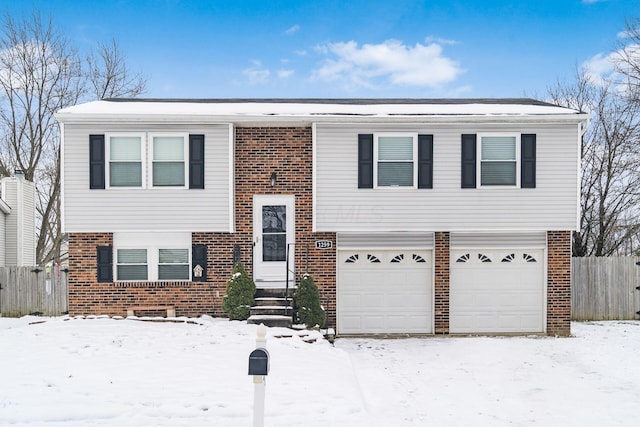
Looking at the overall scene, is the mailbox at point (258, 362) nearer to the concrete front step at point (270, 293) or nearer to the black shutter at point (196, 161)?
the concrete front step at point (270, 293)

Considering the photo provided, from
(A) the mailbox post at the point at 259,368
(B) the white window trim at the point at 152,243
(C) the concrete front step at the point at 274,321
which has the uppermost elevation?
(B) the white window trim at the point at 152,243

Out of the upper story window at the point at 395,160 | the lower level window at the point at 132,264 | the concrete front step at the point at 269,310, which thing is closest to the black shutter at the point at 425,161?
the upper story window at the point at 395,160

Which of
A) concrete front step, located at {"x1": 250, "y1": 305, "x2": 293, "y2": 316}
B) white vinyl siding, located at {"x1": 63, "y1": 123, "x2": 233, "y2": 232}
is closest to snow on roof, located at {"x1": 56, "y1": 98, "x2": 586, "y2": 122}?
white vinyl siding, located at {"x1": 63, "y1": 123, "x2": 233, "y2": 232}

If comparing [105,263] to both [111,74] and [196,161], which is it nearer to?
[196,161]

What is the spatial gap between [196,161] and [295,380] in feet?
19.2

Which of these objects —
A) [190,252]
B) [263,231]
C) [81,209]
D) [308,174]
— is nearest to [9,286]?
[81,209]

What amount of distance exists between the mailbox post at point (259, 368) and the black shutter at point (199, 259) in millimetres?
6849

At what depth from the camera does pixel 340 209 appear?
444 inches

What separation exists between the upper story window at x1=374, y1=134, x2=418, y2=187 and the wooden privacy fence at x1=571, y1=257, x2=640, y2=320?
604cm

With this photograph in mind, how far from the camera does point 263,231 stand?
38.1 feet

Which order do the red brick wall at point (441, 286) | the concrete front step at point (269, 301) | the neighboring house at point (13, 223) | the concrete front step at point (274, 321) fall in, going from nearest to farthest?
the concrete front step at point (274, 321) → the concrete front step at point (269, 301) → the red brick wall at point (441, 286) → the neighboring house at point (13, 223)

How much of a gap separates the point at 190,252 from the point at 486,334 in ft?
23.5

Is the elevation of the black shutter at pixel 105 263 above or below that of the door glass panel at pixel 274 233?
below

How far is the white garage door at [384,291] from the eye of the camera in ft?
38.7
